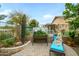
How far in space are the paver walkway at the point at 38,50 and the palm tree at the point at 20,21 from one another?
0.18 m

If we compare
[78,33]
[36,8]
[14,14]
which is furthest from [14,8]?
[78,33]

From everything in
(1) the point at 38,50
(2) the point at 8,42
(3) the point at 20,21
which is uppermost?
(3) the point at 20,21

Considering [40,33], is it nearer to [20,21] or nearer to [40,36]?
[40,36]

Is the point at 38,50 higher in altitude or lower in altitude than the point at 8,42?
lower

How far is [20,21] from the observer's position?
4023mm

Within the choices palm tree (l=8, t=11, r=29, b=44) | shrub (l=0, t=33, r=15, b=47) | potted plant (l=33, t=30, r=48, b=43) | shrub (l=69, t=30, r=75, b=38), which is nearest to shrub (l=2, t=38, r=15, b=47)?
shrub (l=0, t=33, r=15, b=47)

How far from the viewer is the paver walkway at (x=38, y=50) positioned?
397 cm

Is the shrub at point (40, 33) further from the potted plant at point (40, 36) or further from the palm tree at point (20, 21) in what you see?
the palm tree at point (20, 21)

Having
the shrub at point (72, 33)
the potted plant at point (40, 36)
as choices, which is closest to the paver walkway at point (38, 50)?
the potted plant at point (40, 36)

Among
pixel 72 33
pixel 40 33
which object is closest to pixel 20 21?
pixel 40 33

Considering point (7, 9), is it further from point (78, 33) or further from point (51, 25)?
point (78, 33)

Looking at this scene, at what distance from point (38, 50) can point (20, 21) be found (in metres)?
0.58

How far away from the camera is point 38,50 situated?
4027 millimetres

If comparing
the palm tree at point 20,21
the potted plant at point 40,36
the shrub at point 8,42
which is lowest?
the shrub at point 8,42
